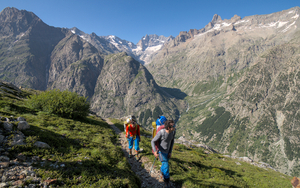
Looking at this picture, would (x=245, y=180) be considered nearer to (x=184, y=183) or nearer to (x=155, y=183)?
(x=184, y=183)

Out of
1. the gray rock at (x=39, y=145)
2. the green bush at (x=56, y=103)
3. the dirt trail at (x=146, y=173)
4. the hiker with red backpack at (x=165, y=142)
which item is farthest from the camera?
the green bush at (x=56, y=103)

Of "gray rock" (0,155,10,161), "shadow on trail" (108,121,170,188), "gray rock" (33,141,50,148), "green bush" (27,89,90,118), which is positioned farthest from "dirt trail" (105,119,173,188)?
"green bush" (27,89,90,118)

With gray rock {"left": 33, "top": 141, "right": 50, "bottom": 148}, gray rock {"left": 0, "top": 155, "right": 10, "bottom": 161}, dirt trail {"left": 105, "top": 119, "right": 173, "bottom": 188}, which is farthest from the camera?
dirt trail {"left": 105, "top": 119, "right": 173, "bottom": 188}

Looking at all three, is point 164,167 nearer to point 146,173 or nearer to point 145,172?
point 146,173

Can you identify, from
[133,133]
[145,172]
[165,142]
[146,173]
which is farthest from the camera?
[133,133]

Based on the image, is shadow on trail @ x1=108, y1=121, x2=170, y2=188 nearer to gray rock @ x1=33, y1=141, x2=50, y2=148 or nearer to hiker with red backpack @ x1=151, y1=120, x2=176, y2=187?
hiker with red backpack @ x1=151, y1=120, x2=176, y2=187

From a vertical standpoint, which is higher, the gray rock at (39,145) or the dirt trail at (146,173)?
the gray rock at (39,145)

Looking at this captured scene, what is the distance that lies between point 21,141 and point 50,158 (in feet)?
6.97

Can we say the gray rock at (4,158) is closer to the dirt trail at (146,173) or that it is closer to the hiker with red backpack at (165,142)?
the hiker with red backpack at (165,142)

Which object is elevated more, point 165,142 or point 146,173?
point 165,142

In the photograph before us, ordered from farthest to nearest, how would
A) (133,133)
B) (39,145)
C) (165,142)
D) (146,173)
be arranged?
(133,133) < (146,173) < (165,142) < (39,145)

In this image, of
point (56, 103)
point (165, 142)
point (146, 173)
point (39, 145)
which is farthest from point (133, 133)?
point (56, 103)

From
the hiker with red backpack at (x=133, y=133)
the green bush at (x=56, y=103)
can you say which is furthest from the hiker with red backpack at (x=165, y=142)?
the green bush at (x=56, y=103)

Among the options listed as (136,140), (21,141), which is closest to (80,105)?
(136,140)
